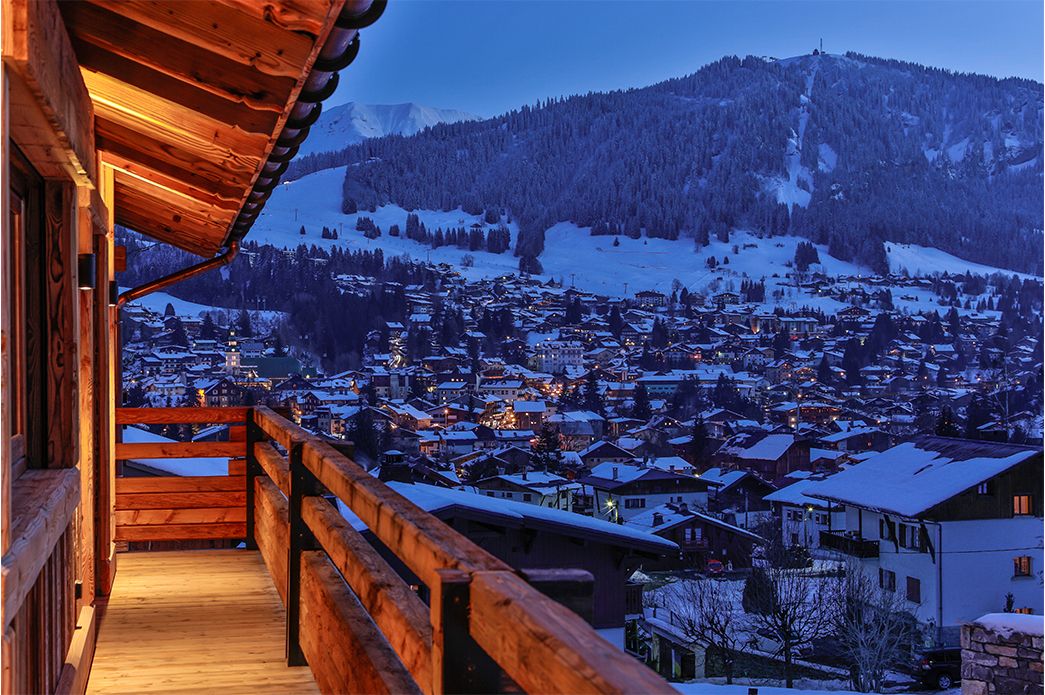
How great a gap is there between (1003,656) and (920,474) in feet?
78.2

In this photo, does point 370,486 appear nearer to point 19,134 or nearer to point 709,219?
point 19,134

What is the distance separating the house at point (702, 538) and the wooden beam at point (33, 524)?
36.2m

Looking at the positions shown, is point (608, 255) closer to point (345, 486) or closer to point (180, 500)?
point (180, 500)

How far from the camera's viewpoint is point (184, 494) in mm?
6883

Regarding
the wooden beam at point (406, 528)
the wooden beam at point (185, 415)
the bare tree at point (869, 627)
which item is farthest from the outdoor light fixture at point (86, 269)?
the bare tree at point (869, 627)

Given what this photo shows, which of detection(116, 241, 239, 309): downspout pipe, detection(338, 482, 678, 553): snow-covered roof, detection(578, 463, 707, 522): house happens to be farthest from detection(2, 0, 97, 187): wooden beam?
detection(578, 463, 707, 522): house

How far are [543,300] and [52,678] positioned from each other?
132 metres

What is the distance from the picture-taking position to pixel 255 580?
602 cm

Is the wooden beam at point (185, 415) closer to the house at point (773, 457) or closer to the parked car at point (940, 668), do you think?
the parked car at point (940, 668)

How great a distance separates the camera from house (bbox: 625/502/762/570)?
38.9 metres

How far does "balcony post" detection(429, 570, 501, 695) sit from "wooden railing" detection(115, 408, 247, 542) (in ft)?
17.1

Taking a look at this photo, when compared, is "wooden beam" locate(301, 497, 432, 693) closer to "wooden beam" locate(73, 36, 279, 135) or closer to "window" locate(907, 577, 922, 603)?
"wooden beam" locate(73, 36, 279, 135)

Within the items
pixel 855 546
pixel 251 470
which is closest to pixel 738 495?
pixel 855 546

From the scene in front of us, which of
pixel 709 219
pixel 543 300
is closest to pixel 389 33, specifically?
pixel 709 219
